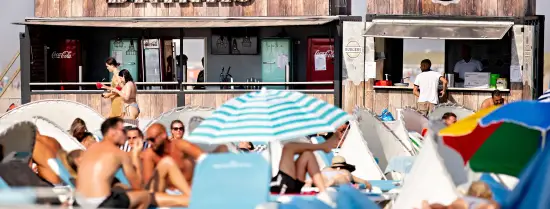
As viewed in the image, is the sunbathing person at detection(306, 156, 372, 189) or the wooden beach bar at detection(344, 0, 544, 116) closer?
the sunbathing person at detection(306, 156, 372, 189)

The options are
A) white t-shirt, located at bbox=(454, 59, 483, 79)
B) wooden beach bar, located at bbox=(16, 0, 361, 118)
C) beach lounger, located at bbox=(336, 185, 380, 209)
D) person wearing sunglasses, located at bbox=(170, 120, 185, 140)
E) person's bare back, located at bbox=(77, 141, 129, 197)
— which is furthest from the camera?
wooden beach bar, located at bbox=(16, 0, 361, 118)

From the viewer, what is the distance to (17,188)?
10500 millimetres

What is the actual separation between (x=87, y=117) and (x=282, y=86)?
8857 millimetres

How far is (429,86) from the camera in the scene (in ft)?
78.1

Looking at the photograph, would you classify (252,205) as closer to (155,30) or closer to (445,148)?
(445,148)

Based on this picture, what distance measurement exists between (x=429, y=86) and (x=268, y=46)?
5.37 metres

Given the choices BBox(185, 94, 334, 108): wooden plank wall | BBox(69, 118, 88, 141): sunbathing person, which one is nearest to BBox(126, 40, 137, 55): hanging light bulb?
BBox(185, 94, 334, 108): wooden plank wall

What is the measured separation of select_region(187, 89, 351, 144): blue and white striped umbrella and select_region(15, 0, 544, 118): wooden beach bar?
13108mm

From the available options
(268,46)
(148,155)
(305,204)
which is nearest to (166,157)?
(148,155)

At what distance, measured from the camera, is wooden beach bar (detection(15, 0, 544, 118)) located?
82.2 ft

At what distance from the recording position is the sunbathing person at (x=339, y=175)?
41.0 feet

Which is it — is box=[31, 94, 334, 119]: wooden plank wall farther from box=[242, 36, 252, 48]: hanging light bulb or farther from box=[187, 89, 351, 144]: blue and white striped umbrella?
box=[187, 89, 351, 144]: blue and white striped umbrella

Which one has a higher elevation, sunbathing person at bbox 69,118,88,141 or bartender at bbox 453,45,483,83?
bartender at bbox 453,45,483,83

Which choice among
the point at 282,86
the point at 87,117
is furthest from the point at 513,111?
the point at 282,86
